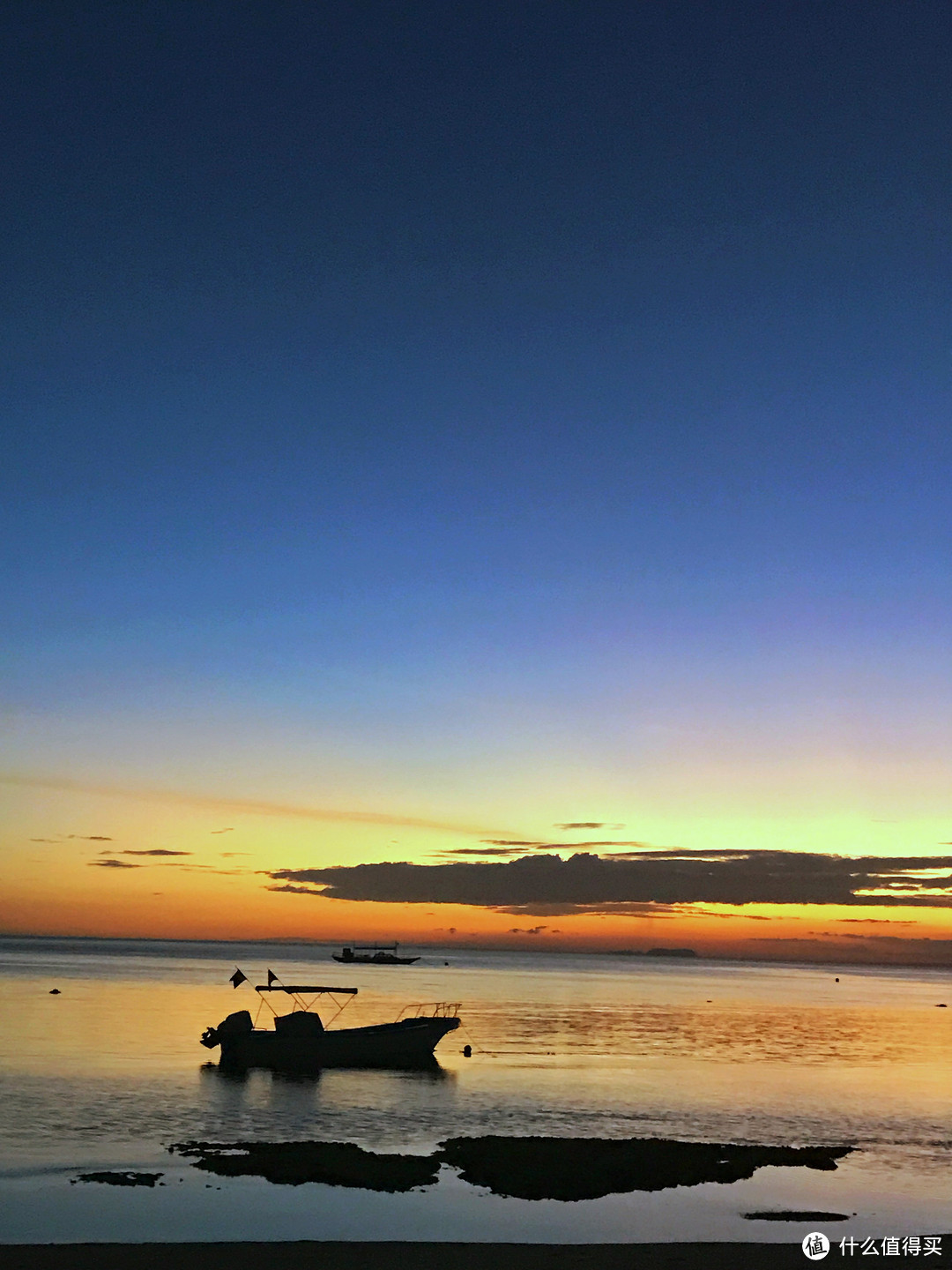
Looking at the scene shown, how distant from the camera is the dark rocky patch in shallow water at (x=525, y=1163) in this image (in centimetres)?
3045

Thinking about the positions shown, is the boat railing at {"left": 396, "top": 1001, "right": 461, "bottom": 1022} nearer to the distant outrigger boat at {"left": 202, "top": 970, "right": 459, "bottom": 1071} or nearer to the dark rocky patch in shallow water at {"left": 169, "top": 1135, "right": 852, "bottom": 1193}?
the distant outrigger boat at {"left": 202, "top": 970, "right": 459, "bottom": 1071}

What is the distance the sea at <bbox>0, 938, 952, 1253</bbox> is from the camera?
2702 cm

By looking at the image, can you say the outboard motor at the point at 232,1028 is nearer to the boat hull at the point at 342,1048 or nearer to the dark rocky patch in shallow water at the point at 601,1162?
the boat hull at the point at 342,1048

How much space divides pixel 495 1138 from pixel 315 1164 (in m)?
7.23

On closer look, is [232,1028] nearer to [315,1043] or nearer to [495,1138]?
[315,1043]

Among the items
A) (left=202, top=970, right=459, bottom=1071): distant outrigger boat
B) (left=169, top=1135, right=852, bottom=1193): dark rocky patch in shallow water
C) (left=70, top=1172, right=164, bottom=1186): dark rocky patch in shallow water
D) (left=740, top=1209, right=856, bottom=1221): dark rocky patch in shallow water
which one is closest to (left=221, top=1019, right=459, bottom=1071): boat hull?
(left=202, top=970, right=459, bottom=1071): distant outrigger boat

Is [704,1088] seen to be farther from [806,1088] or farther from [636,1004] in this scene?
[636,1004]

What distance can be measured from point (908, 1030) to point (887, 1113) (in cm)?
6921

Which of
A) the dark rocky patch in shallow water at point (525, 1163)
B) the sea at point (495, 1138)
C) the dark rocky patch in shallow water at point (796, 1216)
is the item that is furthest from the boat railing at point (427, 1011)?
the dark rocky patch in shallow water at point (796, 1216)

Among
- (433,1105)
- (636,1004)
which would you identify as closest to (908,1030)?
(636,1004)

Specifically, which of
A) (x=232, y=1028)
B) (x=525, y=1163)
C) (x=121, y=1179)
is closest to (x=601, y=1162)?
(x=525, y=1163)

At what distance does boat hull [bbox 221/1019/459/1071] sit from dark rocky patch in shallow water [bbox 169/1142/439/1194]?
21939 mm

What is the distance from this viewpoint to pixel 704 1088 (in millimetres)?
55625

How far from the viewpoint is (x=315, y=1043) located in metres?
58.8
